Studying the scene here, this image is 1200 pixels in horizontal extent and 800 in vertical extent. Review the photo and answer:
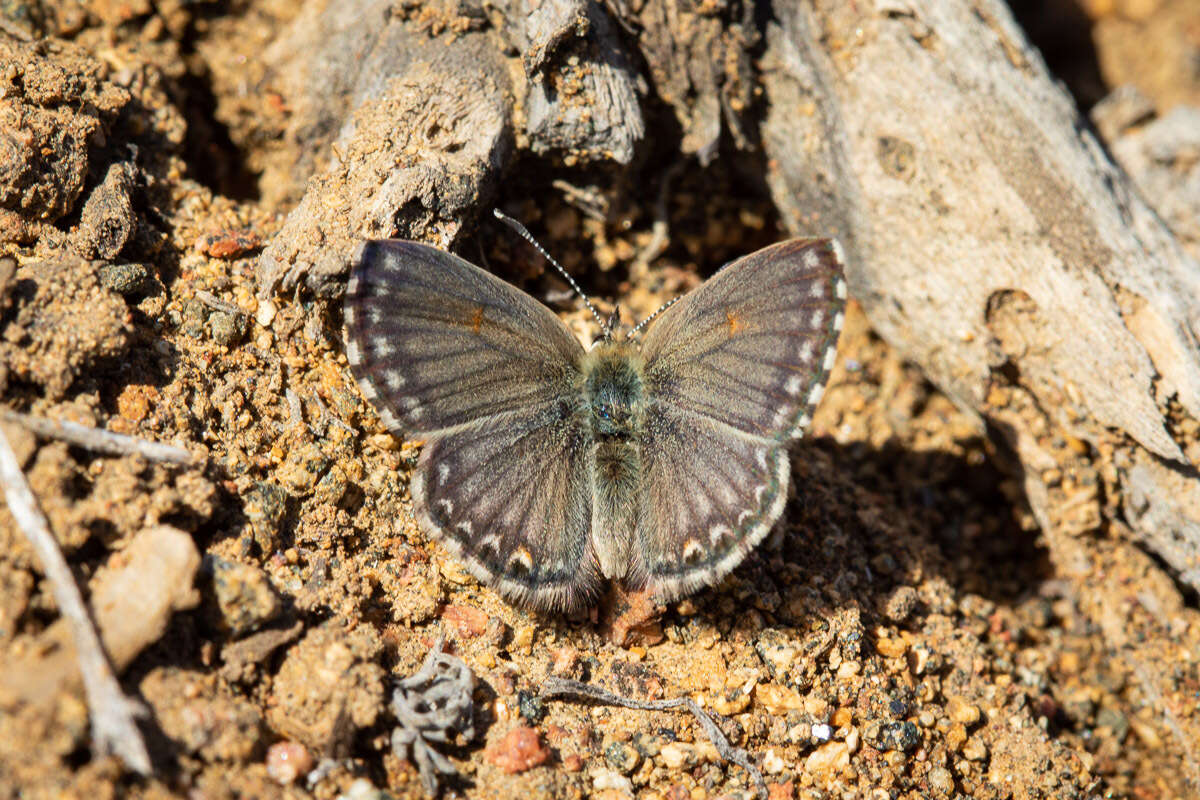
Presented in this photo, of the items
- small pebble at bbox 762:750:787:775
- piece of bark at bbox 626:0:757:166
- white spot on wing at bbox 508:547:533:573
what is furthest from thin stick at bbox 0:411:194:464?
piece of bark at bbox 626:0:757:166

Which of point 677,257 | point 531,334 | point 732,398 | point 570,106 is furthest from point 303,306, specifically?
point 677,257

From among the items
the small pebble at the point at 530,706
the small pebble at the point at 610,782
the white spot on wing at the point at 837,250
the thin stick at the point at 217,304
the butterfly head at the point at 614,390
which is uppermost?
the white spot on wing at the point at 837,250

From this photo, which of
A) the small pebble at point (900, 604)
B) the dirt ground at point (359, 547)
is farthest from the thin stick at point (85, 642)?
the small pebble at point (900, 604)

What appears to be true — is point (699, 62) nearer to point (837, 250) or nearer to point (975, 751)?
point (837, 250)

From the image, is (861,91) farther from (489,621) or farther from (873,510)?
(489,621)

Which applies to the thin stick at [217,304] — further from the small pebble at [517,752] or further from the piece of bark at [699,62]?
the piece of bark at [699,62]

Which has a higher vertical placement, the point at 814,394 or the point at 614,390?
the point at 814,394

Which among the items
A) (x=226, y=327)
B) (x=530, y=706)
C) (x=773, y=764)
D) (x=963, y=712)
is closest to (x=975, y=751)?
(x=963, y=712)
